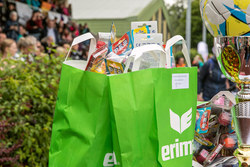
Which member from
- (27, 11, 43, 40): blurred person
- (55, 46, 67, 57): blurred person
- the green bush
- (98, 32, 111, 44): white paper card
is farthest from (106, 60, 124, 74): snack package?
(27, 11, 43, 40): blurred person

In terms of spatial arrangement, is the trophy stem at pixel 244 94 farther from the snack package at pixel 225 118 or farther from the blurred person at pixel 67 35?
the blurred person at pixel 67 35

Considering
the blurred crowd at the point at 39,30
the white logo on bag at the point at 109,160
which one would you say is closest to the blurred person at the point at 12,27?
the blurred crowd at the point at 39,30

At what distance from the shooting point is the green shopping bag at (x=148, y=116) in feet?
3.95

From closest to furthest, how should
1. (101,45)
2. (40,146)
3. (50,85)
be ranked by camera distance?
(101,45) < (40,146) < (50,85)

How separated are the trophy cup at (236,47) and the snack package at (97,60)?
0.42 meters

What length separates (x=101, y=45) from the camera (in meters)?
1.46

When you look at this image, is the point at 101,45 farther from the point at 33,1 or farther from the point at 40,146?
the point at 33,1

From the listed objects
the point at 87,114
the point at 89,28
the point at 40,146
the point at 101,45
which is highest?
the point at 89,28

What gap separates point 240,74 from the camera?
4.07 feet

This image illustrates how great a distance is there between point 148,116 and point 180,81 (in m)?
0.19

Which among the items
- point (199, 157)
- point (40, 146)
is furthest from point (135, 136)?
point (40, 146)

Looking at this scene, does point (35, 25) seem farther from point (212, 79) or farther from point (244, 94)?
point (244, 94)

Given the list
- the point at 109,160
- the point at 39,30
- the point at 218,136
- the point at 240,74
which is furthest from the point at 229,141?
the point at 39,30

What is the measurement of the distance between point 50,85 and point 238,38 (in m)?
1.89
